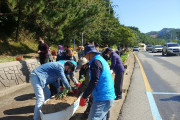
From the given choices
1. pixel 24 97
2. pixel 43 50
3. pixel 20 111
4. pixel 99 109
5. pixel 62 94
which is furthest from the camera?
pixel 43 50

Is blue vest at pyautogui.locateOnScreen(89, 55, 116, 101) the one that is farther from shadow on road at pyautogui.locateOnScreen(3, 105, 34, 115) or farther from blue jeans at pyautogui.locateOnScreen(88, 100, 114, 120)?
shadow on road at pyautogui.locateOnScreen(3, 105, 34, 115)

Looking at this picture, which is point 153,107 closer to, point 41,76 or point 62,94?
point 62,94

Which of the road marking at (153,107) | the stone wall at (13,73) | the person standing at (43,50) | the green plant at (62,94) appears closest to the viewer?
the green plant at (62,94)

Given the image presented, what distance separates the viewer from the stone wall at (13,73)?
700 cm

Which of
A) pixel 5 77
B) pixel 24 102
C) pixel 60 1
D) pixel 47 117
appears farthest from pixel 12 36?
pixel 47 117

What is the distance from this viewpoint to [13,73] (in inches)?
294

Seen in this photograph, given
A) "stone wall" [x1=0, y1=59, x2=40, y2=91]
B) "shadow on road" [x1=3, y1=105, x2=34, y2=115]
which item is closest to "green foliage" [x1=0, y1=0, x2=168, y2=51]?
Answer: "stone wall" [x1=0, y1=59, x2=40, y2=91]

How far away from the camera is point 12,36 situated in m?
14.5

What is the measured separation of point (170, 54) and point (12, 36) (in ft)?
66.3

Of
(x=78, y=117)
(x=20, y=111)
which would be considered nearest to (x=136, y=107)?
(x=78, y=117)

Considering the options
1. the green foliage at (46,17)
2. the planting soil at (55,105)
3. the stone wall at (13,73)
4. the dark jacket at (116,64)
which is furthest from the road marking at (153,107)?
the green foliage at (46,17)

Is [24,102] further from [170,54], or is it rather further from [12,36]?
[170,54]

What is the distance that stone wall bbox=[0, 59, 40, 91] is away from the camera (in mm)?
6996

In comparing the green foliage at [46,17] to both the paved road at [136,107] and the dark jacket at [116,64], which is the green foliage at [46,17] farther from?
the paved road at [136,107]
